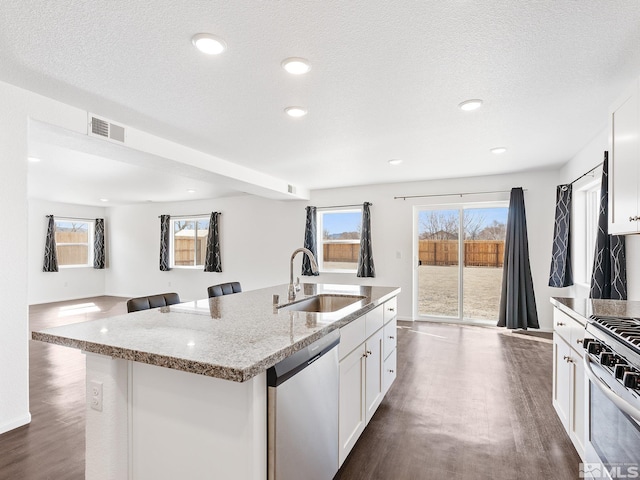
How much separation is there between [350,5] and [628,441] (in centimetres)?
210

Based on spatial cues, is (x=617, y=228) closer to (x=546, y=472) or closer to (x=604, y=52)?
(x=604, y=52)

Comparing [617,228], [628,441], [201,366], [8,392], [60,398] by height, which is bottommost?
[60,398]

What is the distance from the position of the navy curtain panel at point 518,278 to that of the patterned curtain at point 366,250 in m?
2.12

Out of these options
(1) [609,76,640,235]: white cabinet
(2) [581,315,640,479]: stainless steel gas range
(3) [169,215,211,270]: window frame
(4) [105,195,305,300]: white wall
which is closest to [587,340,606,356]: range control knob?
(2) [581,315,640,479]: stainless steel gas range

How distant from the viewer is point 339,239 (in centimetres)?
675

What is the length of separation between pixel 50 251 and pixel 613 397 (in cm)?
988

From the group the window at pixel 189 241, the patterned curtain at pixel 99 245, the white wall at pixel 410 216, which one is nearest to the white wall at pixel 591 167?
the white wall at pixel 410 216

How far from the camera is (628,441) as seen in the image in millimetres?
1264

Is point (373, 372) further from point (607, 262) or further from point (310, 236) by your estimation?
point (310, 236)

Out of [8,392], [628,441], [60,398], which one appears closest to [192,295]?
[60,398]

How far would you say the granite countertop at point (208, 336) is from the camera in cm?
117

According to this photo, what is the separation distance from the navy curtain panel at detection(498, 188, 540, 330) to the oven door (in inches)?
147

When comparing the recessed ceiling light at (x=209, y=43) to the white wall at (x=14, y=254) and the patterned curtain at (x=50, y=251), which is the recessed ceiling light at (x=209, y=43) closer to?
the white wall at (x=14, y=254)

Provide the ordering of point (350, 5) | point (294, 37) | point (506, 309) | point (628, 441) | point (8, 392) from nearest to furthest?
point (628, 441)
point (350, 5)
point (294, 37)
point (8, 392)
point (506, 309)
